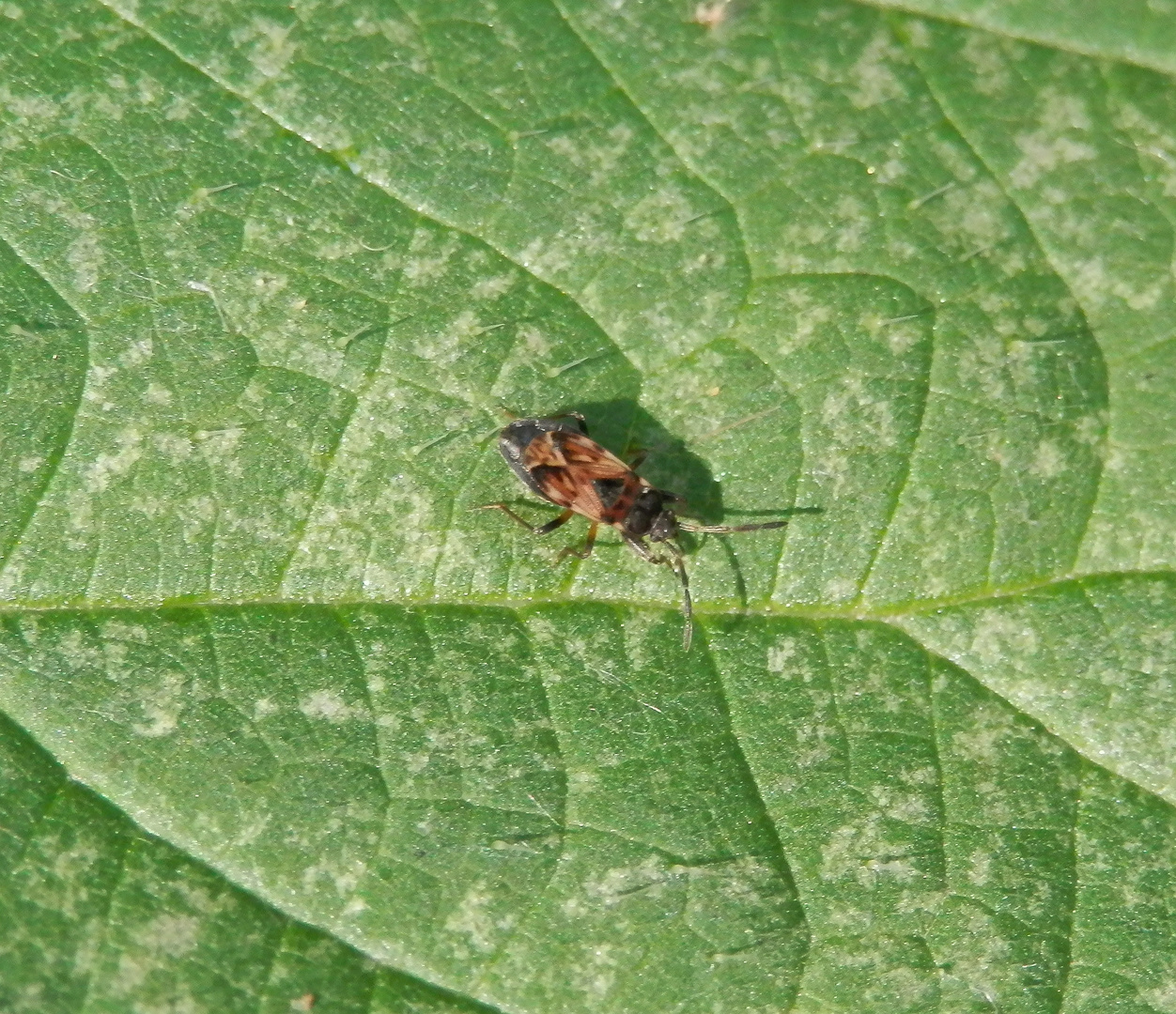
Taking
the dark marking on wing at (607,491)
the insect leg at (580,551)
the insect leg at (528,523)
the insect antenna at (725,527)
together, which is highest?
the insect antenna at (725,527)

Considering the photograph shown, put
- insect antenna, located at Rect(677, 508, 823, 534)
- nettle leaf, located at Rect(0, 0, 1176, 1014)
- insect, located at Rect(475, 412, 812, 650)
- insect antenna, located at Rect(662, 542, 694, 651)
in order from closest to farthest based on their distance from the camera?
1. nettle leaf, located at Rect(0, 0, 1176, 1014)
2. insect antenna, located at Rect(662, 542, 694, 651)
3. insect, located at Rect(475, 412, 812, 650)
4. insect antenna, located at Rect(677, 508, 823, 534)

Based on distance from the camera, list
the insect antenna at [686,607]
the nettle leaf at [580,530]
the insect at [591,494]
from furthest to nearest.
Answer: the insect at [591,494] → the insect antenna at [686,607] → the nettle leaf at [580,530]

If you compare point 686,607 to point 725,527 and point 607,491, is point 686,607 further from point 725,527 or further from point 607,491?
point 607,491

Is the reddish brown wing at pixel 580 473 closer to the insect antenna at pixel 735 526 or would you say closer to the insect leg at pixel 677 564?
the insect leg at pixel 677 564

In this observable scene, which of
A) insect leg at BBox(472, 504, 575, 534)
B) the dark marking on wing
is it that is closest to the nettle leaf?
insect leg at BBox(472, 504, 575, 534)

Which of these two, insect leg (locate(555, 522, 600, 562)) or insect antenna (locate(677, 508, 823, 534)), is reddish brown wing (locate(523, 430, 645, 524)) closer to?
insect leg (locate(555, 522, 600, 562))

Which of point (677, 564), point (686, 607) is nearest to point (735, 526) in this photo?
point (677, 564)

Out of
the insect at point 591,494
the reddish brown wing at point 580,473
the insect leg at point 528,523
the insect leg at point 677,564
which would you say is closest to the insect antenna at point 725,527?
the insect at point 591,494

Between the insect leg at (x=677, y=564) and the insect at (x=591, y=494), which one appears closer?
the insect leg at (x=677, y=564)

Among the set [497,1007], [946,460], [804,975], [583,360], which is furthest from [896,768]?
[583,360]
